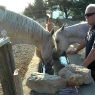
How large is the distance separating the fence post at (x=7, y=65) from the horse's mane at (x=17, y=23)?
1.85m

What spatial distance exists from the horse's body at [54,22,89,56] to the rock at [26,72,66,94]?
288cm

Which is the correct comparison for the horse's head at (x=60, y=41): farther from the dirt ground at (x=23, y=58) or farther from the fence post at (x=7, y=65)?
the fence post at (x=7, y=65)

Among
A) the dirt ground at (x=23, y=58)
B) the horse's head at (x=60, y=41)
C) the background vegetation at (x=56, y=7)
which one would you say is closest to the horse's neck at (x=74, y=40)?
the horse's head at (x=60, y=41)

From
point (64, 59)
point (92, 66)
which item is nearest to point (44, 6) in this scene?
point (64, 59)

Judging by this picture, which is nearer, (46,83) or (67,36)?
(46,83)

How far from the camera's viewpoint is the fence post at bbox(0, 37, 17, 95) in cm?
260

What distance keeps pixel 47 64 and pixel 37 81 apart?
2191mm

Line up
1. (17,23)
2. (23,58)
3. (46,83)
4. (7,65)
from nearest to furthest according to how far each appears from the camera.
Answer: (7,65) → (46,83) → (17,23) → (23,58)

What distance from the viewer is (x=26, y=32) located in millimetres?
4637

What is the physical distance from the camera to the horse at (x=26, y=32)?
4.46m

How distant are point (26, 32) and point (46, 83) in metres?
1.90

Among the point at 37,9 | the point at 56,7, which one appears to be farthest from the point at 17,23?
the point at 56,7

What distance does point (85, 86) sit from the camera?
3.19m

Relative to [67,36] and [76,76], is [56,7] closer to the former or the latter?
[67,36]
